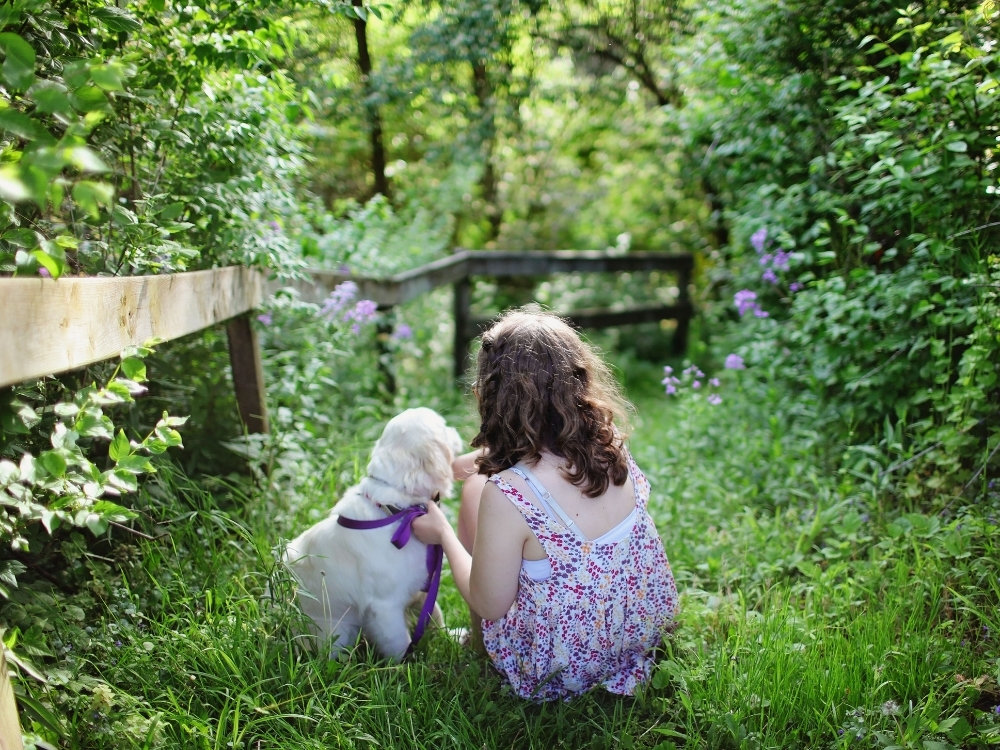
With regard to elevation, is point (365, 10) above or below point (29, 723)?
above

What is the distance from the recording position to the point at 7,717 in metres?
1.33

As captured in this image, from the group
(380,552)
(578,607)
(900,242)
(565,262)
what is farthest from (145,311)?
(565,262)

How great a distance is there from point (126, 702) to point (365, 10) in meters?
2.28

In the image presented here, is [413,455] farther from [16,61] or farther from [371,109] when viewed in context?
[371,109]

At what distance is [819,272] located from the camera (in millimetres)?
4031

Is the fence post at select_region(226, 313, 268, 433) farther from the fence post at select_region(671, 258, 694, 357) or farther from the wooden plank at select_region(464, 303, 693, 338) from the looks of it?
the fence post at select_region(671, 258, 694, 357)

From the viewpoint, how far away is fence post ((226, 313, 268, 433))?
9.05ft

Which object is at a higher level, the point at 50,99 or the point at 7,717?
the point at 50,99

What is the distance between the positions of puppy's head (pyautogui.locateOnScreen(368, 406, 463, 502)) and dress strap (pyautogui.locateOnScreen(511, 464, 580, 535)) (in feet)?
1.00

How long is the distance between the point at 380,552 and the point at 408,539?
9 centimetres

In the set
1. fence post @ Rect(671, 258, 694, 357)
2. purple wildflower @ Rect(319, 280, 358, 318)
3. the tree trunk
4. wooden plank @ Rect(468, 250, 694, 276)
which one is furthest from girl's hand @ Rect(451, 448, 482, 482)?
fence post @ Rect(671, 258, 694, 357)

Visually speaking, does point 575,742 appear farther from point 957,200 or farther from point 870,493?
point 957,200

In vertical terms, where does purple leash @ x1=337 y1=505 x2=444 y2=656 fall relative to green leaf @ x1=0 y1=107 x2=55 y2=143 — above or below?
below

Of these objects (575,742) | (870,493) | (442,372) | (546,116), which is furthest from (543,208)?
(575,742)
